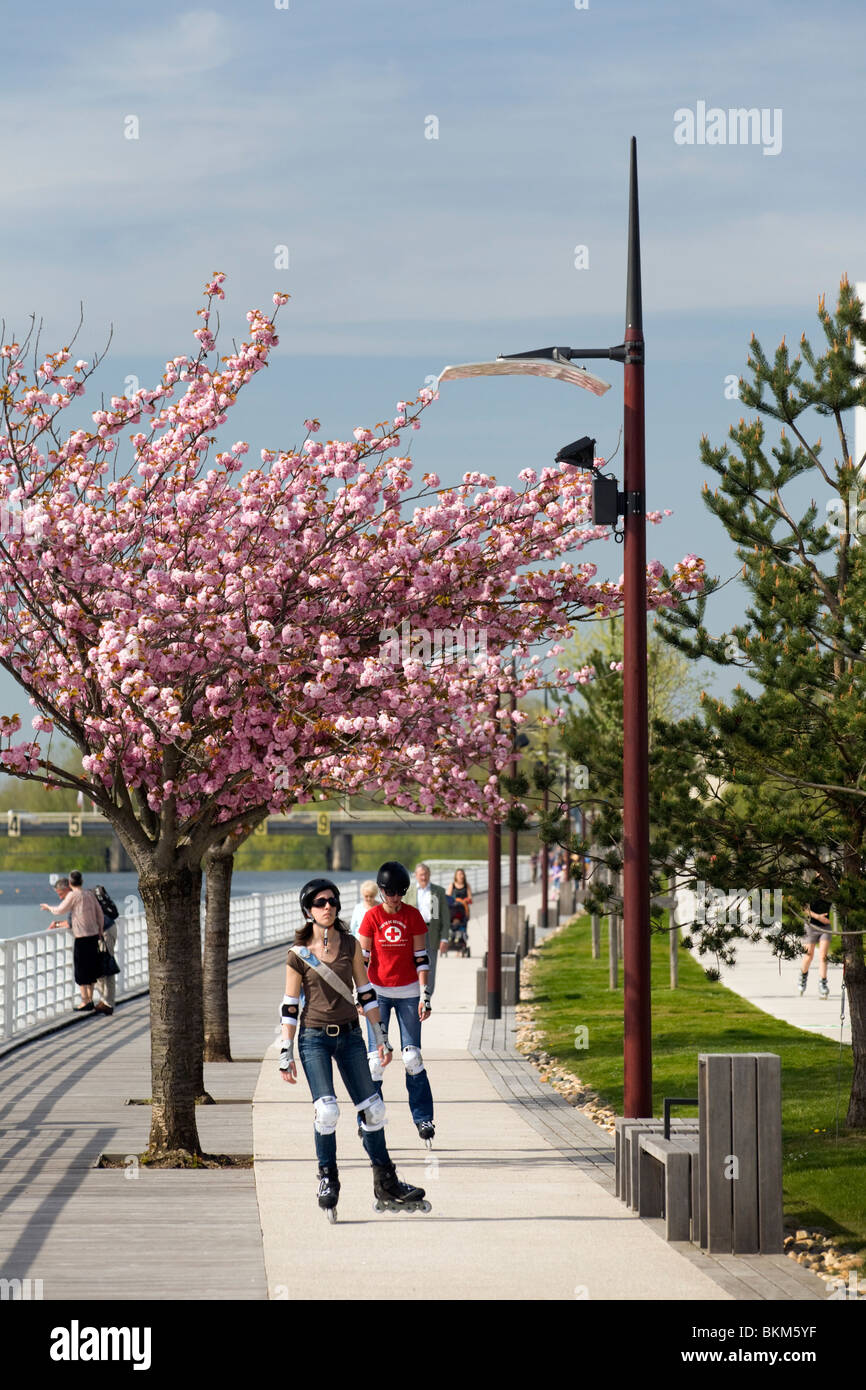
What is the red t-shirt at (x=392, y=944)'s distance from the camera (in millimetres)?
12227

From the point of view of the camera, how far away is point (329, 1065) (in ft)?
33.5

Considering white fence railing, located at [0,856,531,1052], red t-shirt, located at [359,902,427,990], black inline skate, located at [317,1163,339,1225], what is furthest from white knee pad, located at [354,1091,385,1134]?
white fence railing, located at [0,856,531,1052]

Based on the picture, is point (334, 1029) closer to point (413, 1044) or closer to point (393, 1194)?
point (393, 1194)

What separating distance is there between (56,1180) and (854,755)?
6.06 m

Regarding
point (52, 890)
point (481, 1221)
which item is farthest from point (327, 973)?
point (52, 890)

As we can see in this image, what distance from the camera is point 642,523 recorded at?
1186 cm

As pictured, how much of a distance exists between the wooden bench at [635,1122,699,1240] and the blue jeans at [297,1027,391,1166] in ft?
4.97

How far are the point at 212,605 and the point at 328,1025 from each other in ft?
10.9

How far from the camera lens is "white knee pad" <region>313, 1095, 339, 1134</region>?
9922 millimetres

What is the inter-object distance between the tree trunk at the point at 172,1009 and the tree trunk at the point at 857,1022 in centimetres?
480

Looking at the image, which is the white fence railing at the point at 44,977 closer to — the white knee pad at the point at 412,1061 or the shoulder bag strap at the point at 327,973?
the white knee pad at the point at 412,1061

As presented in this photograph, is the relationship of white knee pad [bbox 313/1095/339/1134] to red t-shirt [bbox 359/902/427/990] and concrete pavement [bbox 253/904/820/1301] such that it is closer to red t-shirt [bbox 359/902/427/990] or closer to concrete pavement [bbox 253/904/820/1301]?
concrete pavement [bbox 253/904/820/1301]

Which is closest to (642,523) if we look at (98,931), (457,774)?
(457,774)
